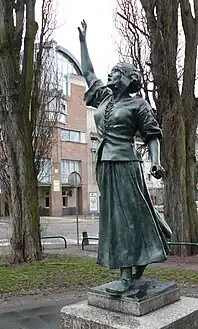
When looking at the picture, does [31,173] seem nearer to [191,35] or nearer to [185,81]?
[185,81]

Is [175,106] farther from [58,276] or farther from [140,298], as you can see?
[140,298]

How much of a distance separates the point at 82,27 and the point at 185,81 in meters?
8.82

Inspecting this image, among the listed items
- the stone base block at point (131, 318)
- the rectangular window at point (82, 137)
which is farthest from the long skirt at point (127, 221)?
the rectangular window at point (82, 137)

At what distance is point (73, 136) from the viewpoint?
1750 inches

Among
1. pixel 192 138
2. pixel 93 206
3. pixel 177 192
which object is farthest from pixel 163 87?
pixel 93 206

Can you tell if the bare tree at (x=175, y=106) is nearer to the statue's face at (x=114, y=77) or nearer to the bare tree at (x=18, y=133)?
the bare tree at (x=18, y=133)

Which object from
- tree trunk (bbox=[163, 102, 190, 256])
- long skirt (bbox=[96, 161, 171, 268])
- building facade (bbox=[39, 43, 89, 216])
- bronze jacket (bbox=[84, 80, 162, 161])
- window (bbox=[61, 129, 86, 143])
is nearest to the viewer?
long skirt (bbox=[96, 161, 171, 268])

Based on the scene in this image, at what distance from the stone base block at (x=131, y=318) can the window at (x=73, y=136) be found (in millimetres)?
39461

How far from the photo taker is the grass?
7.97 m

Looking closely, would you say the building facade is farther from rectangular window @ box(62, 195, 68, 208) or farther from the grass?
Answer: the grass

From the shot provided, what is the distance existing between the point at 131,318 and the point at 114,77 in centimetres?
203

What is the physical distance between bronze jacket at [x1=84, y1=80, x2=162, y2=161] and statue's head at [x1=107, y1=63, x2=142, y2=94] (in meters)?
0.11

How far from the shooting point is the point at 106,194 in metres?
3.82

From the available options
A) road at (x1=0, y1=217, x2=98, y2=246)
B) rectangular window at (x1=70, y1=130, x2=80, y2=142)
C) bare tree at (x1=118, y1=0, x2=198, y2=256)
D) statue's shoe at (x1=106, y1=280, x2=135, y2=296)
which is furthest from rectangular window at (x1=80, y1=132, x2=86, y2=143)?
statue's shoe at (x1=106, y1=280, x2=135, y2=296)
